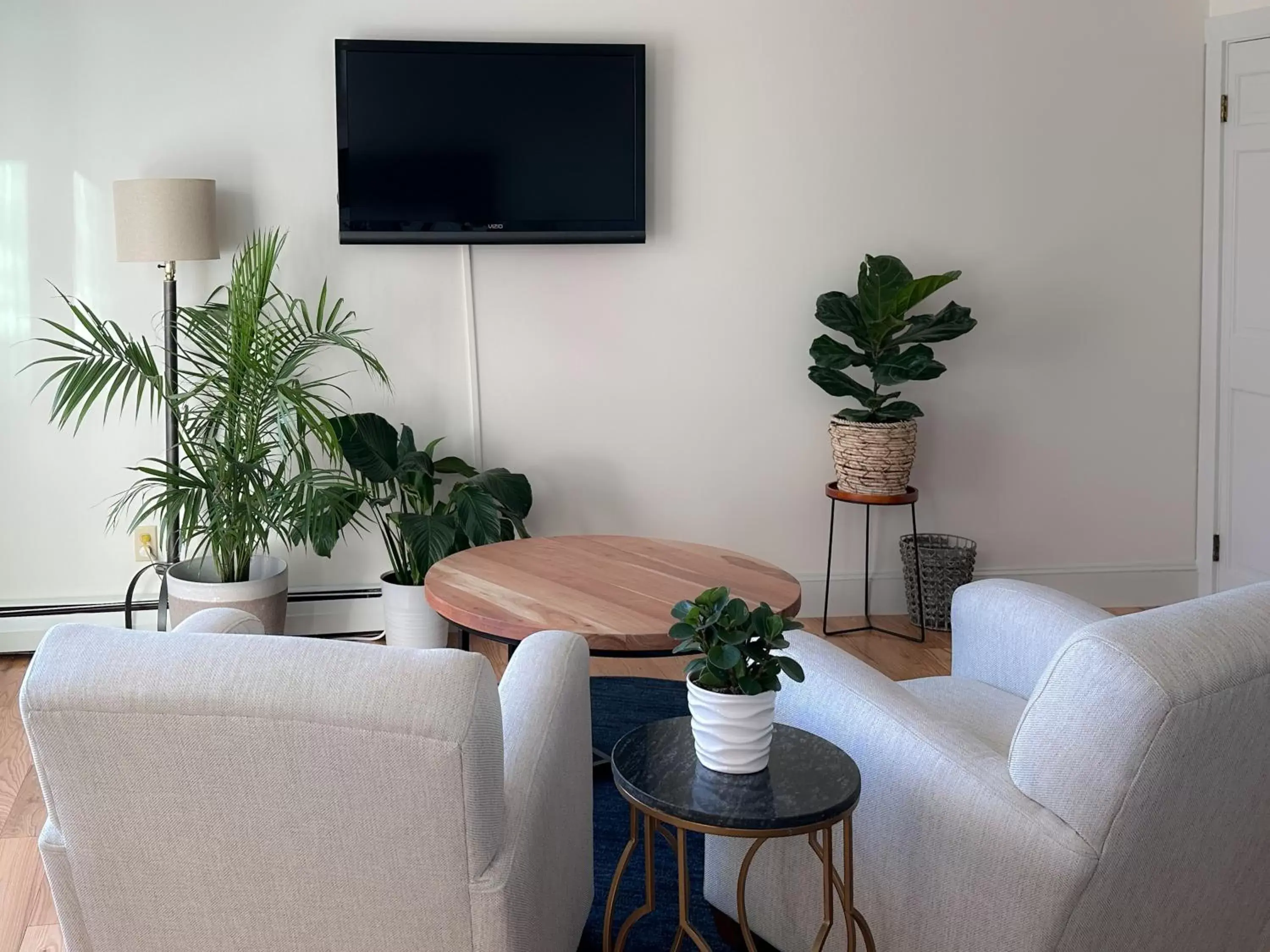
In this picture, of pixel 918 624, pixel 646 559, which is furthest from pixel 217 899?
pixel 918 624

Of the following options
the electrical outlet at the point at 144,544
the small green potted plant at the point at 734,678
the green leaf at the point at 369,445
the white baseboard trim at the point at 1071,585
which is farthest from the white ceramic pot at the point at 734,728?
the electrical outlet at the point at 144,544

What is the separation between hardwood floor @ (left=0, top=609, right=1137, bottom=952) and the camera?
2.48 m

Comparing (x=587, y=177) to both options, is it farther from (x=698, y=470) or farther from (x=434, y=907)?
(x=434, y=907)

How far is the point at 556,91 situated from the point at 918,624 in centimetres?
224

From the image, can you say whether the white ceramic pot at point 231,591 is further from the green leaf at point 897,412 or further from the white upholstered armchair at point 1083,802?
the white upholstered armchair at point 1083,802

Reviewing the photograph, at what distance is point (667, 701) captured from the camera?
368 cm

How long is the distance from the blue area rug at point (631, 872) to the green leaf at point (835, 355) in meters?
1.33

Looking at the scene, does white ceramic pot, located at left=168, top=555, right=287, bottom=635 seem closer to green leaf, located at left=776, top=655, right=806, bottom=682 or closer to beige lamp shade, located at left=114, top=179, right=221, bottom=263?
beige lamp shade, located at left=114, top=179, right=221, bottom=263

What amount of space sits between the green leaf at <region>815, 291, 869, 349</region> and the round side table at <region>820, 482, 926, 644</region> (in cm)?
51

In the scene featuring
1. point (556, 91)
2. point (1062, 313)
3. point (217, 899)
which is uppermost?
point (556, 91)

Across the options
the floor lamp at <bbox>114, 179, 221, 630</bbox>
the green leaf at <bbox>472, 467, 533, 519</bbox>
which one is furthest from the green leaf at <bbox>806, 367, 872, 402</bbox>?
the floor lamp at <bbox>114, 179, 221, 630</bbox>

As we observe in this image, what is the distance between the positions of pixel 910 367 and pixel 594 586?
163 centimetres

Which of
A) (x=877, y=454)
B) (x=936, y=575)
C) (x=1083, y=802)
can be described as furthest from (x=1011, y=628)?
(x=936, y=575)

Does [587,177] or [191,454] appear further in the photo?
[587,177]
